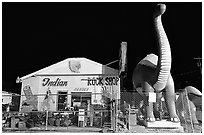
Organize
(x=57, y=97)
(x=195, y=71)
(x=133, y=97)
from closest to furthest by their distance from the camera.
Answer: (x=133, y=97)
(x=57, y=97)
(x=195, y=71)

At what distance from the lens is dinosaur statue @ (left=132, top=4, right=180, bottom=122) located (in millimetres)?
8727

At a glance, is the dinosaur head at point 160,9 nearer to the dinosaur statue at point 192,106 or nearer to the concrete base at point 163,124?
the dinosaur statue at point 192,106

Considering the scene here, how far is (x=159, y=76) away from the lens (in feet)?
28.5

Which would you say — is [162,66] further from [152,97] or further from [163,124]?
[163,124]

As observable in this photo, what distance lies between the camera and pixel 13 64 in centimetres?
3014

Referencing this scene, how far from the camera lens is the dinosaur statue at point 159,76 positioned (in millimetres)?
8727

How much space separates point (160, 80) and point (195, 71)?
22.1 meters

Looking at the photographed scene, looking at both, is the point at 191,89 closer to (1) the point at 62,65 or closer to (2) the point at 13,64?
(1) the point at 62,65

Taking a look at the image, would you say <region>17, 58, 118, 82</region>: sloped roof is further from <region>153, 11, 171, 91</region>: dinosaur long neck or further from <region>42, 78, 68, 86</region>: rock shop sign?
<region>153, 11, 171, 91</region>: dinosaur long neck

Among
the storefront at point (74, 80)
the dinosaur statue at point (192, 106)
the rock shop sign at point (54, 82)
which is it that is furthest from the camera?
the rock shop sign at point (54, 82)

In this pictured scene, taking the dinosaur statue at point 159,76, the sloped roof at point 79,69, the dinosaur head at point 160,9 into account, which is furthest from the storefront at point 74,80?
the dinosaur head at point 160,9

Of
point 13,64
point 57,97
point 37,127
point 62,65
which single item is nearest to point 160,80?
point 37,127

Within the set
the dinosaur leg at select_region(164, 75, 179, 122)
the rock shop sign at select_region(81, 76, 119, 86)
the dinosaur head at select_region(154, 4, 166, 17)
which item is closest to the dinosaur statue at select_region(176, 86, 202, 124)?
the dinosaur leg at select_region(164, 75, 179, 122)

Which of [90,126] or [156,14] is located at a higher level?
[156,14]
